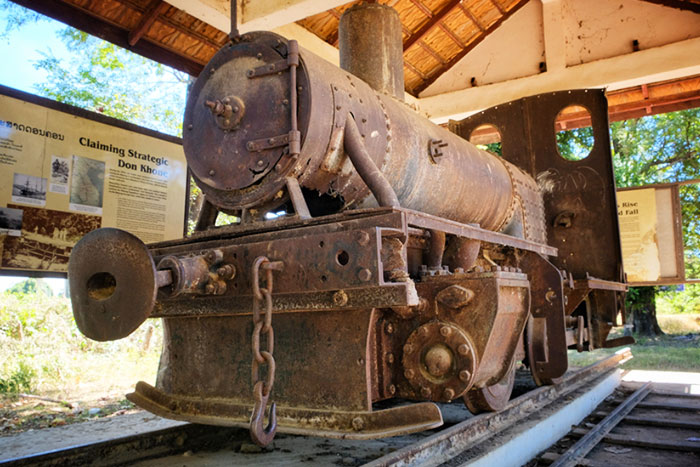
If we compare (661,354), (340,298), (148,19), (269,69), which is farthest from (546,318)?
(661,354)

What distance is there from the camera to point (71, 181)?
14.2 ft

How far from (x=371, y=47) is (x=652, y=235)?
21.1 ft

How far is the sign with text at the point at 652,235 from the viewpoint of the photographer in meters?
8.06

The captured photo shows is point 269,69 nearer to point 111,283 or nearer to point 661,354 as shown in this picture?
point 111,283

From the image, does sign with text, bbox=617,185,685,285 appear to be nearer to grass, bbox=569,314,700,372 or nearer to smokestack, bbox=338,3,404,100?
grass, bbox=569,314,700,372

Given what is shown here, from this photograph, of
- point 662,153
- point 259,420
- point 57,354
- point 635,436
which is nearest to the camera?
point 259,420

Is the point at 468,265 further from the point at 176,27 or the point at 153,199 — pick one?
the point at 176,27

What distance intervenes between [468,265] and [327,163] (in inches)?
43.3

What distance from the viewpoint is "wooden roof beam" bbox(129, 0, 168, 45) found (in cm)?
529

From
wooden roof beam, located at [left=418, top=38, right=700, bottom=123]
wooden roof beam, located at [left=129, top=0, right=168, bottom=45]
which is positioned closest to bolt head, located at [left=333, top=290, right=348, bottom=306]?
wooden roof beam, located at [left=129, top=0, right=168, bottom=45]

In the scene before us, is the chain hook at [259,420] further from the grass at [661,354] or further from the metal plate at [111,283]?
the grass at [661,354]

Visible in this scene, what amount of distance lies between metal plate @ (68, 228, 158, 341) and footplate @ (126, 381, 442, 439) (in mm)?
757

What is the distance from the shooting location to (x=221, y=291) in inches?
97.3

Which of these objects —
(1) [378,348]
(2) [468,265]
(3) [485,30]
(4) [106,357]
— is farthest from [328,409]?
(3) [485,30]
